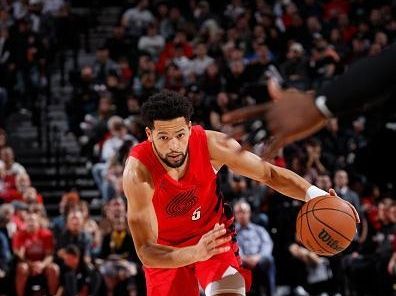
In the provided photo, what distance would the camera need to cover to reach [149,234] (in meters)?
4.63

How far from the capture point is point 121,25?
583 inches

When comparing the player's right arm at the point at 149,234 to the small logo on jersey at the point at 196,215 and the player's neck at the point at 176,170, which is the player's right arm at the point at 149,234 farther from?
the small logo on jersey at the point at 196,215

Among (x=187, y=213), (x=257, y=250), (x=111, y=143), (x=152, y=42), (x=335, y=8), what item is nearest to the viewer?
(x=187, y=213)

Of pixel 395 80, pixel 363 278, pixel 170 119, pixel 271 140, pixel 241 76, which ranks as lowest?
pixel 363 278

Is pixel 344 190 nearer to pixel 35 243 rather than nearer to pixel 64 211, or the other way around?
pixel 64 211

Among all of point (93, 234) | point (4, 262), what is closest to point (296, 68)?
point (93, 234)

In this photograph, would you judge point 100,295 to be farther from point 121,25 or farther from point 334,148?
point 121,25

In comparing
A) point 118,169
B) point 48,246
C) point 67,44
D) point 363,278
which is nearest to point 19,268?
point 48,246

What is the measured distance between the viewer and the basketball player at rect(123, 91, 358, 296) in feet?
Answer: 16.2

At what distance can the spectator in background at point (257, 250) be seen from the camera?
9234 mm

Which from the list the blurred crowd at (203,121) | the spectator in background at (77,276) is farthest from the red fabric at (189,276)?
the spectator in background at (77,276)

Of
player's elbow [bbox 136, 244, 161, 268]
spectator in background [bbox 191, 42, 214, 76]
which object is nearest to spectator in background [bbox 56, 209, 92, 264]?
spectator in background [bbox 191, 42, 214, 76]

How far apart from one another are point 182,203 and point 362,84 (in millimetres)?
2676

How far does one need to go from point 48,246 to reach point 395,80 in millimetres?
7214
